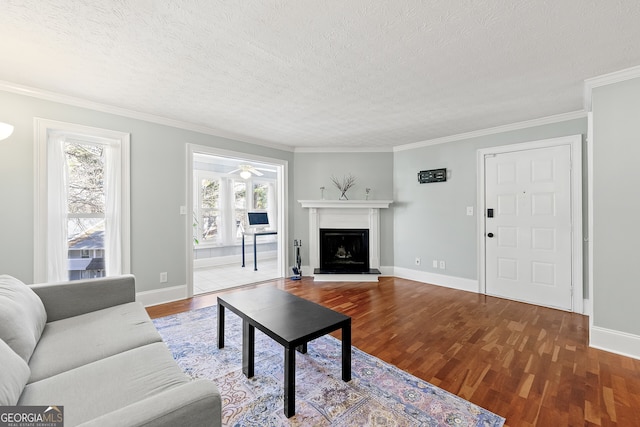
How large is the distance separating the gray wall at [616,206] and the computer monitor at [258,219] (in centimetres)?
566

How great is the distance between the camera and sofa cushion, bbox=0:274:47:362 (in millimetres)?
1288

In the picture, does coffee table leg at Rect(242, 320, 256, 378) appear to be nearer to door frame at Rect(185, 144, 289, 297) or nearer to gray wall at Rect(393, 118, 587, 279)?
door frame at Rect(185, 144, 289, 297)

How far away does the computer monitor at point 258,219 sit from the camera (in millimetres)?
6316

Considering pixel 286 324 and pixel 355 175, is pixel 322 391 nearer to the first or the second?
pixel 286 324

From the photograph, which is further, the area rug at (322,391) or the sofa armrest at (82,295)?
the sofa armrest at (82,295)

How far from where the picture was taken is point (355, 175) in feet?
16.5

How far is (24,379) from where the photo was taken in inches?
44.4

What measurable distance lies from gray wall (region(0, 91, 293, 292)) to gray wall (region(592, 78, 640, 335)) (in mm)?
4254

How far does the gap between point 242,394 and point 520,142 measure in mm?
4315

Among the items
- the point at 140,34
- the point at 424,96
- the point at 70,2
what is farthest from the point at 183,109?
the point at 424,96

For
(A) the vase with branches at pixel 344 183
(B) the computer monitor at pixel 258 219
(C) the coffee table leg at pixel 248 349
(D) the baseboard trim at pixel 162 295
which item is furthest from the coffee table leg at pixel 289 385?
(B) the computer monitor at pixel 258 219

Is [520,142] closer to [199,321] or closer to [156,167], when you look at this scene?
[199,321]

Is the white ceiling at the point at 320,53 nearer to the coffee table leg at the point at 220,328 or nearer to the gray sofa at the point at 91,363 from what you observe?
the gray sofa at the point at 91,363

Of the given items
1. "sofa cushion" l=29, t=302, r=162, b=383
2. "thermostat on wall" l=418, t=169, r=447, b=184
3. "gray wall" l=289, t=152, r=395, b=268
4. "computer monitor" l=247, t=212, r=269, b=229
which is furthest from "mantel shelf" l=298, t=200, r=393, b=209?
"sofa cushion" l=29, t=302, r=162, b=383
